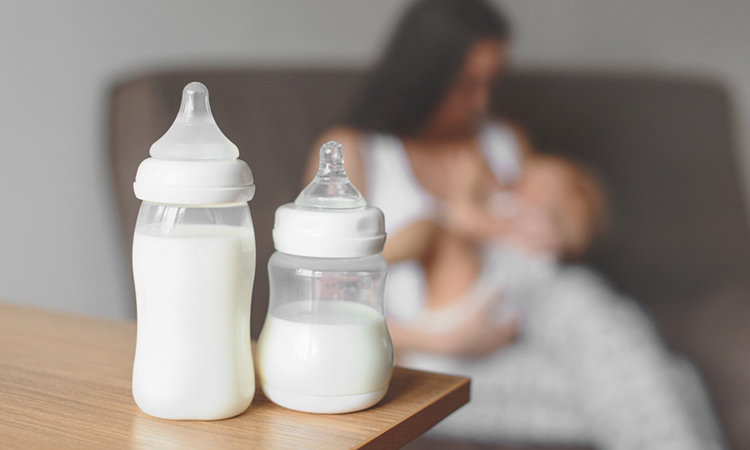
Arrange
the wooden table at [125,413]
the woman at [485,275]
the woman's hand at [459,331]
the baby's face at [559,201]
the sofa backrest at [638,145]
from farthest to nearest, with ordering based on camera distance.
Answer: the baby's face at [559,201] → the sofa backrest at [638,145] → the woman's hand at [459,331] → the woman at [485,275] → the wooden table at [125,413]

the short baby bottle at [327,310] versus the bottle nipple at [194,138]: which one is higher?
the bottle nipple at [194,138]

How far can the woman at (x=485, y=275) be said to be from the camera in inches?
43.7

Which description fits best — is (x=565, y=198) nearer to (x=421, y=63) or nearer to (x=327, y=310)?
(x=421, y=63)

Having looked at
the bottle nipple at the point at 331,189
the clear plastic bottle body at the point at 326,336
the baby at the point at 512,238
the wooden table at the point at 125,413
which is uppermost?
the bottle nipple at the point at 331,189

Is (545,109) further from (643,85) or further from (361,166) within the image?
(361,166)

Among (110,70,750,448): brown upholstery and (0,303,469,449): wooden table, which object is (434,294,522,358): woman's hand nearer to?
(110,70,750,448): brown upholstery

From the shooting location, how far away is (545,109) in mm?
1666

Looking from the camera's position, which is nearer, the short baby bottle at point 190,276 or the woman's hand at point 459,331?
the short baby bottle at point 190,276

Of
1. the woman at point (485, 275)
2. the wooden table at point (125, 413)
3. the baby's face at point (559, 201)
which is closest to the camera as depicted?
the wooden table at point (125, 413)

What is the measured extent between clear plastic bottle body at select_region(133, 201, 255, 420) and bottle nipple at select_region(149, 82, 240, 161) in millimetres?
31

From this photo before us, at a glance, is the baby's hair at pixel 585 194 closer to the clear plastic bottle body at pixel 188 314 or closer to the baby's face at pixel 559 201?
the baby's face at pixel 559 201

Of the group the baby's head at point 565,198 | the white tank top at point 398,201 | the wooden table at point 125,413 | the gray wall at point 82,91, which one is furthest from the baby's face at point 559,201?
the wooden table at point 125,413

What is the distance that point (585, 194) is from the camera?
5.30 ft

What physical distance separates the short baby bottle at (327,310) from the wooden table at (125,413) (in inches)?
0.7
